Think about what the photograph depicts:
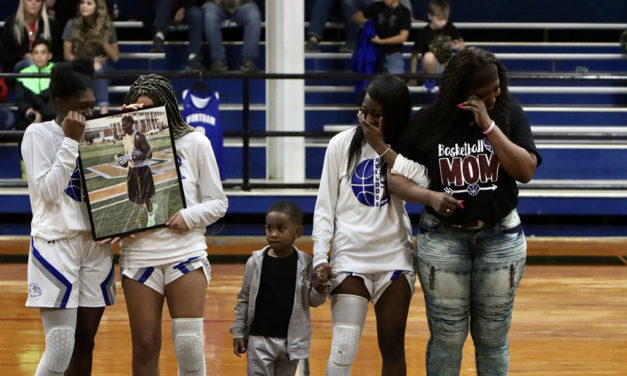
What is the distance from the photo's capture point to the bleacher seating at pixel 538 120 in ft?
28.0

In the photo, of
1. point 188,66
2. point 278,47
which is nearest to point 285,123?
point 278,47

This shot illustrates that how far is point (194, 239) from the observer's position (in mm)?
3705

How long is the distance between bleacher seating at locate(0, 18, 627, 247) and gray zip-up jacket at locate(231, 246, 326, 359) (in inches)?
173

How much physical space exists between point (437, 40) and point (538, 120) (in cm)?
161

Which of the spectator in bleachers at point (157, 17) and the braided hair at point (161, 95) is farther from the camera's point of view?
the spectator in bleachers at point (157, 17)

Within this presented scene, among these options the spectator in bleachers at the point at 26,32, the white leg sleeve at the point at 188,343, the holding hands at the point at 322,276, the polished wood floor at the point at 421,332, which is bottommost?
the polished wood floor at the point at 421,332

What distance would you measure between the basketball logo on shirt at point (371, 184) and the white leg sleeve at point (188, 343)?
2.48 feet

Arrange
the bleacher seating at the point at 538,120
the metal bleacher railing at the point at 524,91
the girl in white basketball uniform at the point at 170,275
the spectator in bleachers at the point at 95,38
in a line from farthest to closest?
1. the spectator in bleachers at the point at 95,38
2. the bleacher seating at the point at 538,120
3. the metal bleacher railing at the point at 524,91
4. the girl in white basketball uniform at the point at 170,275

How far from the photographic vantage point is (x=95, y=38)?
9258 mm

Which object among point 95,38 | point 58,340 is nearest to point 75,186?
point 58,340

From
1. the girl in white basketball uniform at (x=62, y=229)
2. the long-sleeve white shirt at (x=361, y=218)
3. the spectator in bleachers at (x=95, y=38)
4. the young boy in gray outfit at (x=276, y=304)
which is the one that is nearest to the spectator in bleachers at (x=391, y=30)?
the spectator in bleachers at (x=95, y=38)

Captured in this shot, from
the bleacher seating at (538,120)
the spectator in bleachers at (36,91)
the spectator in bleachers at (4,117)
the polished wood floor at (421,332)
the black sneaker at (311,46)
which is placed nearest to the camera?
the polished wood floor at (421,332)

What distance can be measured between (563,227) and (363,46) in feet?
8.17

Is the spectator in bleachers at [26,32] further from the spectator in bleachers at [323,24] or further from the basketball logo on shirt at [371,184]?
the basketball logo on shirt at [371,184]
